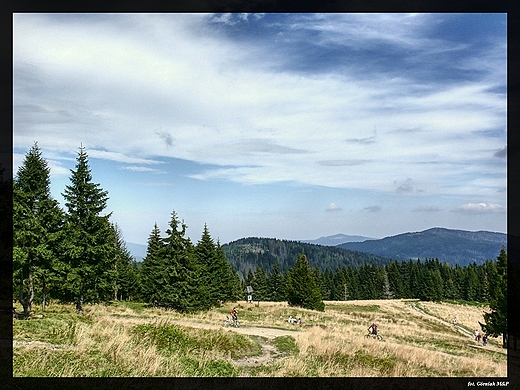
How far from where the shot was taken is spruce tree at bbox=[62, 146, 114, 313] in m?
26.2

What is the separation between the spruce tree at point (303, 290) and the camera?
170 ft

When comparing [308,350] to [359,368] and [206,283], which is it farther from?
[206,283]

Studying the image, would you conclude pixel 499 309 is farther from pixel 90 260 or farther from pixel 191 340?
pixel 90 260

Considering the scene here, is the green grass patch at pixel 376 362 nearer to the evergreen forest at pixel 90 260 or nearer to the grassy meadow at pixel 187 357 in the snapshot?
the grassy meadow at pixel 187 357

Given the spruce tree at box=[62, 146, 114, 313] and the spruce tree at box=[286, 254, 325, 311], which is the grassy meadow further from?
the spruce tree at box=[286, 254, 325, 311]

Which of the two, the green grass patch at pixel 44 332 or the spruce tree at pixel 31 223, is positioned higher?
the spruce tree at pixel 31 223

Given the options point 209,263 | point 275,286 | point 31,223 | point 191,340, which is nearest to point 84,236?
point 31,223

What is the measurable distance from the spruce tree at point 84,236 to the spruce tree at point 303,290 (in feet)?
99.2

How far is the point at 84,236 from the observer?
87.5ft

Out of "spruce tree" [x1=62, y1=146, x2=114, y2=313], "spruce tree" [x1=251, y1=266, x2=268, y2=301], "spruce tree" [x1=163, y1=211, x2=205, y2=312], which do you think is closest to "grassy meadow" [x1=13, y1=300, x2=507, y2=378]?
"spruce tree" [x1=62, y1=146, x2=114, y2=313]

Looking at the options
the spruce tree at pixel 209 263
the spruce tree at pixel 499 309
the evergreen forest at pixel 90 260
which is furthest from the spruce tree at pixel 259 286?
the spruce tree at pixel 499 309

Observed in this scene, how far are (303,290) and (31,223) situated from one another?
3809cm
